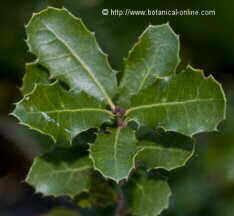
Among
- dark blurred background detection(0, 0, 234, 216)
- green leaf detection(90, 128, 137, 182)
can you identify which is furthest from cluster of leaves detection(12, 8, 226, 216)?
dark blurred background detection(0, 0, 234, 216)

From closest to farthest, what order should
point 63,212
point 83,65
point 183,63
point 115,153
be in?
1. point 115,153
2. point 83,65
3. point 63,212
4. point 183,63

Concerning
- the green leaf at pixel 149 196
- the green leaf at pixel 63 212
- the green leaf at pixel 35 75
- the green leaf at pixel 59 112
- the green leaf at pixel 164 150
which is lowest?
the green leaf at pixel 63 212

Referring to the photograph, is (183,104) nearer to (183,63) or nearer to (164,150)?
(164,150)

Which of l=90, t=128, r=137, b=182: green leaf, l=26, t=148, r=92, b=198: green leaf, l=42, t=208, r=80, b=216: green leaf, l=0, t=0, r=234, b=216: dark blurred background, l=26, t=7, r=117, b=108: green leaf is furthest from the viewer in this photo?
l=0, t=0, r=234, b=216: dark blurred background

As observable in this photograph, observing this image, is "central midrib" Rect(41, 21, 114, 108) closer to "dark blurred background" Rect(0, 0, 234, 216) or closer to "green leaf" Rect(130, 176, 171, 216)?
"green leaf" Rect(130, 176, 171, 216)

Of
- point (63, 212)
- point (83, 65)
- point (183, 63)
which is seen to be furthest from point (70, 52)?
point (183, 63)

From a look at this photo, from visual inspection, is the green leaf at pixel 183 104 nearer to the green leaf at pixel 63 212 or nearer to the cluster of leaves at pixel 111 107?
the cluster of leaves at pixel 111 107

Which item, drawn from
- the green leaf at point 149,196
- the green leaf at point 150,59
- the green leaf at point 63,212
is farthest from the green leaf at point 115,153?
the green leaf at point 63,212

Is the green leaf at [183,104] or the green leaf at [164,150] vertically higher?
the green leaf at [183,104]
